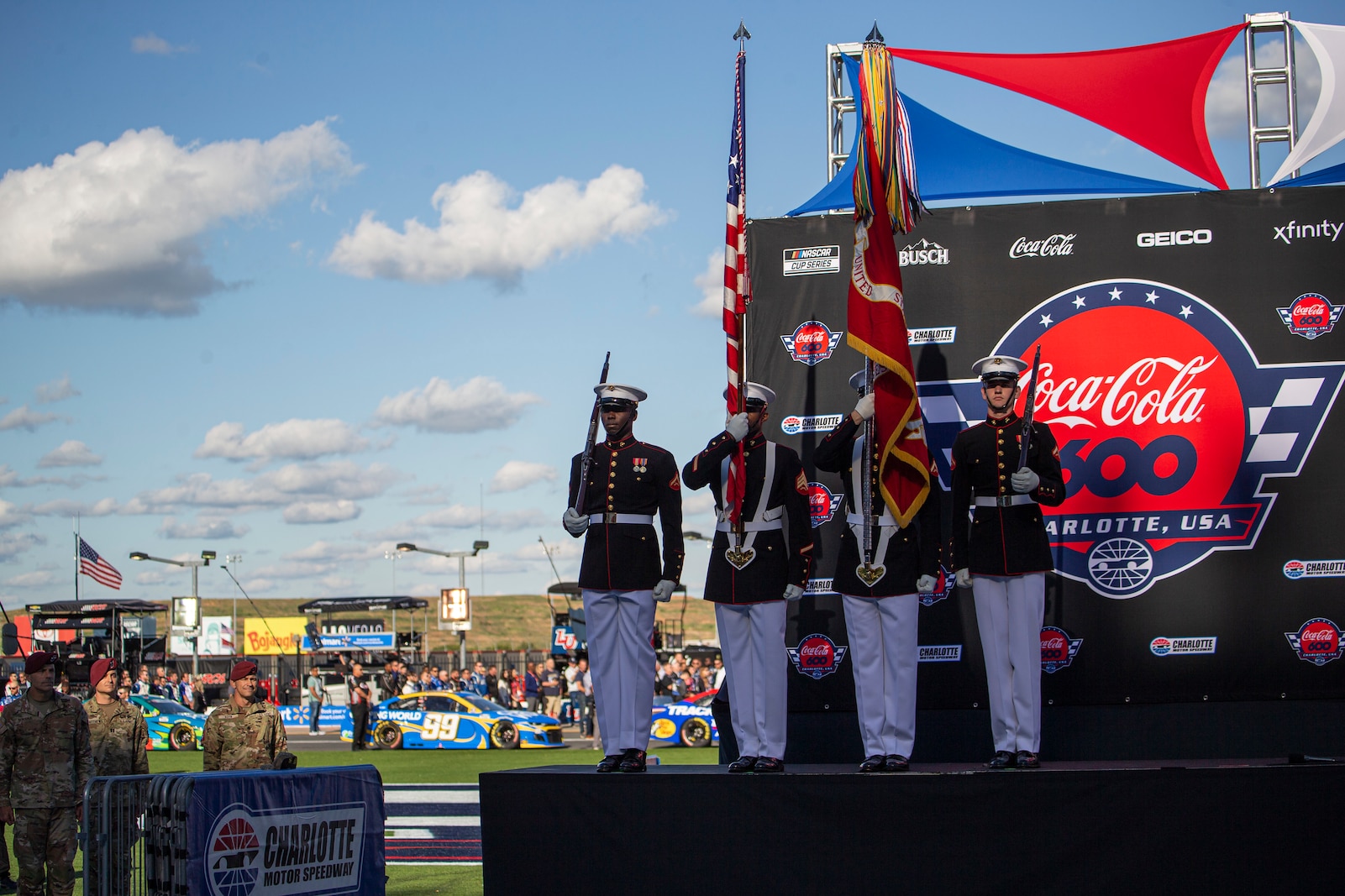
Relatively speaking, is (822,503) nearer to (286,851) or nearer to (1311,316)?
(1311,316)

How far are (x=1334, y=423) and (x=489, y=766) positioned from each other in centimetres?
1341

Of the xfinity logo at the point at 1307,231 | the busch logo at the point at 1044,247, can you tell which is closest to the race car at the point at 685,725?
the busch logo at the point at 1044,247

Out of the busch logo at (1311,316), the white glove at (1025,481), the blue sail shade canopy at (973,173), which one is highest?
the blue sail shade canopy at (973,173)

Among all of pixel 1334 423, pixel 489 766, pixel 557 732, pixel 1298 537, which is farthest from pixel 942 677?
pixel 557 732

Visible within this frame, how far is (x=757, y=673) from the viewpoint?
661 centimetres

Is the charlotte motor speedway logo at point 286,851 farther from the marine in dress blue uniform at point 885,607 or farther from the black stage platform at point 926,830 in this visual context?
the marine in dress blue uniform at point 885,607

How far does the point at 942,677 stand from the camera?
25.8 feet

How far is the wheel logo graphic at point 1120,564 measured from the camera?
772 cm

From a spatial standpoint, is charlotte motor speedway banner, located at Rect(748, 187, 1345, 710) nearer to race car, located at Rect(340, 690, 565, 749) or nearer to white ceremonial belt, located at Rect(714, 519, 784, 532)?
white ceremonial belt, located at Rect(714, 519, 784, 532)

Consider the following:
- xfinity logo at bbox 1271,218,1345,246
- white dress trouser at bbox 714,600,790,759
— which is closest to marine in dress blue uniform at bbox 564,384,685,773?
white dress trouser at bbox 714,600,790,759

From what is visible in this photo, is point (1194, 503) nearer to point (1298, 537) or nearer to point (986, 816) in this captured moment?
point (1298, 537)

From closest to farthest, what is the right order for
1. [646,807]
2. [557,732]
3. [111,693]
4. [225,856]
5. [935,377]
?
1. [225,856]
2. [646,807]
3. [935,377]
4. [111,693]
5. [557,732]

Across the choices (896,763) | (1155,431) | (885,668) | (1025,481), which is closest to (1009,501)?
(1025,481)

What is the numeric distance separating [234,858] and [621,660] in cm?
216
